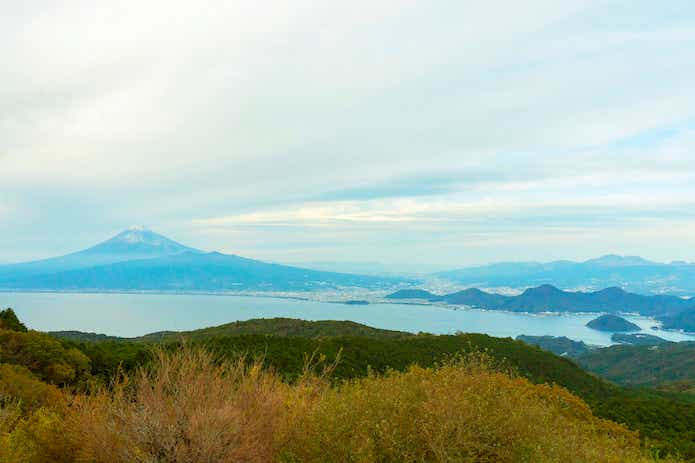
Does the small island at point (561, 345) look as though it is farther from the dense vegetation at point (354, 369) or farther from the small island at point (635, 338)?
the dense vegetation at point (354, 369)

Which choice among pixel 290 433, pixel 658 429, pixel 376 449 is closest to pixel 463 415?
pixel 376 449

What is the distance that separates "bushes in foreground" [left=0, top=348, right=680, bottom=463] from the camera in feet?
23.3

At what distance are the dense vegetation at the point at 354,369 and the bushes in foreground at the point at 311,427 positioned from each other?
7cm

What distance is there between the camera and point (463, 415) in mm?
7148

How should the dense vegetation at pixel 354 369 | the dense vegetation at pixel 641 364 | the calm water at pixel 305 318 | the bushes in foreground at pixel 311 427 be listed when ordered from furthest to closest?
1. the calm water at pixel 305 318
2. the dense vegetation at pixel 641 364
3. the dense vegetation at pixel 354 369
4. the bushes in foreground at pixel 311 427

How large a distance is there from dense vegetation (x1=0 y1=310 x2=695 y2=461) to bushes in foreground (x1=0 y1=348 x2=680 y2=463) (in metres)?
0.07

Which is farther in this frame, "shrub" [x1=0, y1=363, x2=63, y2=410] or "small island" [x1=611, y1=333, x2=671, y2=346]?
"small island" [x1=611, y1=333, x2=671, y2=346]

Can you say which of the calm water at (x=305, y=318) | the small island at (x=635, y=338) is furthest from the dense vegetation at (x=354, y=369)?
the small island at (x=635, y=338)

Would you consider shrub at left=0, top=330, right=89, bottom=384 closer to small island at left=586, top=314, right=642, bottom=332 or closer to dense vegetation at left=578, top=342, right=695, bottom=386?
dense vegetation at left=578, top=342, right=695, bottom=386

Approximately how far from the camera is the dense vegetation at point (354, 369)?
8.30 m

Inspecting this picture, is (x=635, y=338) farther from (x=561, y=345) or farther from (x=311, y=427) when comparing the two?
(x=311, y=427)

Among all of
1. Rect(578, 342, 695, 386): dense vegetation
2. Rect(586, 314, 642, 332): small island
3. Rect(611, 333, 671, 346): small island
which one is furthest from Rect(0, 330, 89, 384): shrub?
Rect(586, 314, 642, 332): small island

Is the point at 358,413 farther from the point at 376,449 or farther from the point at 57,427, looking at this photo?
the point at 57,427

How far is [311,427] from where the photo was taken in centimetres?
805
